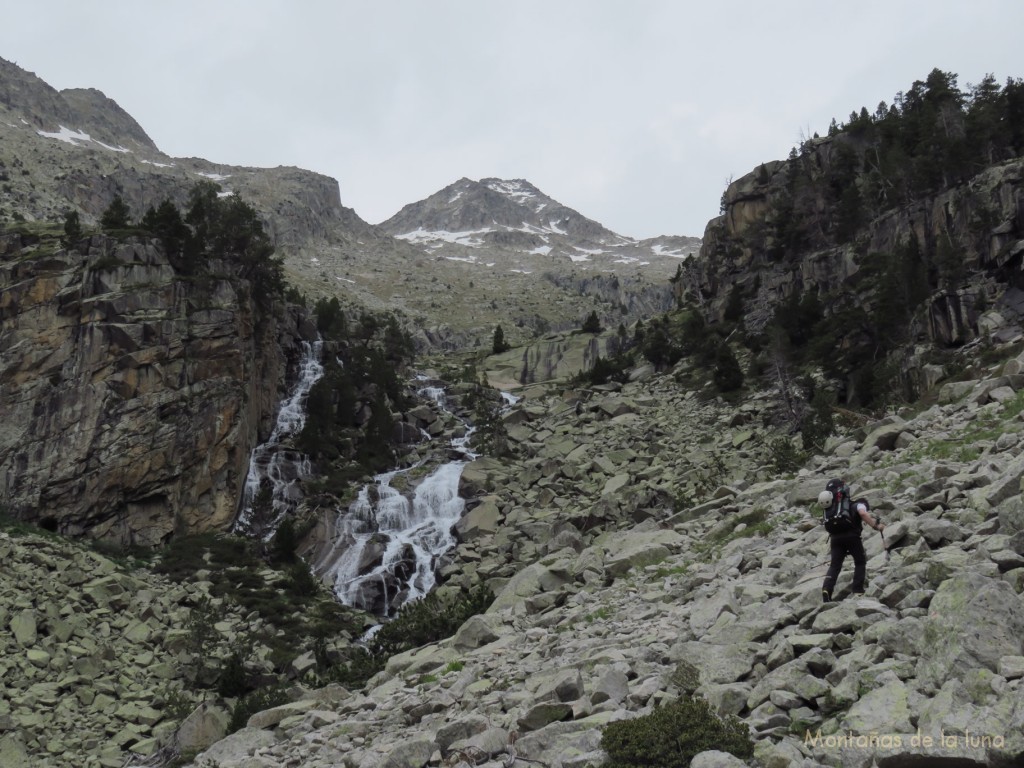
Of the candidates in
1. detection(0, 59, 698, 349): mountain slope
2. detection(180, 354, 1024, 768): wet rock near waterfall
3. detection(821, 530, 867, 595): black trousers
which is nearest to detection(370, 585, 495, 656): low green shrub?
detection(180, 354, 1024, 768): wet rock near waterfall

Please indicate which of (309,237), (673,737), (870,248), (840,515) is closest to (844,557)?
(840,515)

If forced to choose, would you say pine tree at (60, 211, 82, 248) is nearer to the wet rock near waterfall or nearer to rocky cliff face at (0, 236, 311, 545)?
rocky cliff face at (0, 236, 311, 545)

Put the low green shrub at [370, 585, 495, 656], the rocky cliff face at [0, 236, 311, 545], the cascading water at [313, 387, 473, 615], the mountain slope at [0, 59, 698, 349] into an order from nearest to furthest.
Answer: the low green shrub at [370, 585, 495, 656] → the cascading water at [313, 387, 473, 615] → the rocky cliff face at [0, 236, 311, 545] → the mountain slope at [0, 59, 698, 349]

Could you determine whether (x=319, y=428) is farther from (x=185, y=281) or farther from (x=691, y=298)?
(x=691, y=298)

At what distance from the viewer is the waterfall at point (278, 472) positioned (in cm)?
4256

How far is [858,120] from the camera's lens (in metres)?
64.8

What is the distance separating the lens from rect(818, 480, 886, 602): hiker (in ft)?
31.7

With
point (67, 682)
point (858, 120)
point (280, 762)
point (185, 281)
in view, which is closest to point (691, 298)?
point (858, 120)

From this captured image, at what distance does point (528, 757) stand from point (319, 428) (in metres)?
44.3

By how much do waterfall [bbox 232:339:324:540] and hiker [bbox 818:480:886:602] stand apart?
36701 mm

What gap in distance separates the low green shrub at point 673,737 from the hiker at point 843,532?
9.95ft

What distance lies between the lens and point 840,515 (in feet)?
33.8

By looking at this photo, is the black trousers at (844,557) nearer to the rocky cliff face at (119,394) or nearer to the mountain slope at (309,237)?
the rocky cliff face at (119,394)

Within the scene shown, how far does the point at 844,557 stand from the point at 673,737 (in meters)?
4.17
